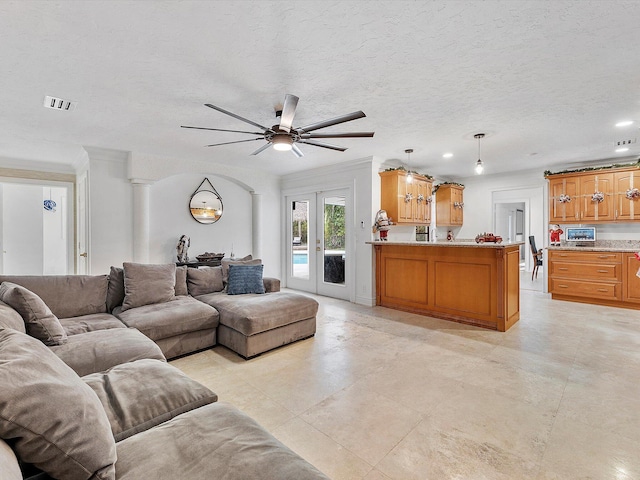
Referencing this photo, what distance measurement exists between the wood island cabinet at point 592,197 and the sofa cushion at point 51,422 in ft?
23.8

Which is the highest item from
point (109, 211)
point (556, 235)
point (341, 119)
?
point (341, 119)

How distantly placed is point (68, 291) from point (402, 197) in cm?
475

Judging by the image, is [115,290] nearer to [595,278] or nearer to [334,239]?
[334,239]

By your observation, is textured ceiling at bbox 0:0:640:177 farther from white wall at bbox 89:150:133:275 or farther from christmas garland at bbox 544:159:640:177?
christmas garland at bbox 544:159:640:177

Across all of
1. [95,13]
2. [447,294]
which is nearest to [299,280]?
[447,294]

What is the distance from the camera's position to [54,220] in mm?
7102

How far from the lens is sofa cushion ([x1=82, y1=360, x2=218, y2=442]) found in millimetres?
1358

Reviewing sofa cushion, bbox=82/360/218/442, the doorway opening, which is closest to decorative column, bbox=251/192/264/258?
the doorway opening

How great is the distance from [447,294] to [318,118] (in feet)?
9.87

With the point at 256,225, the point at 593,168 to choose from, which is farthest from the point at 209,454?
the point at 593,168

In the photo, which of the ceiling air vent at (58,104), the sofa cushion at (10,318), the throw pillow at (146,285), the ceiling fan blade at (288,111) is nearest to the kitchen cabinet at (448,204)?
the ceiling fan blade at (288,111)

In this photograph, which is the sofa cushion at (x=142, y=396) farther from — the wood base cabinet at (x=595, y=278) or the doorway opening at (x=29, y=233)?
the wood base cabinet at (x=595, y=278)

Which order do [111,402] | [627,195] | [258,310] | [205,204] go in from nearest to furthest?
1. [111,402]
2. [258,310]
3. [627,195]
4. [205,204]

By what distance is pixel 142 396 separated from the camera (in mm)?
1498
